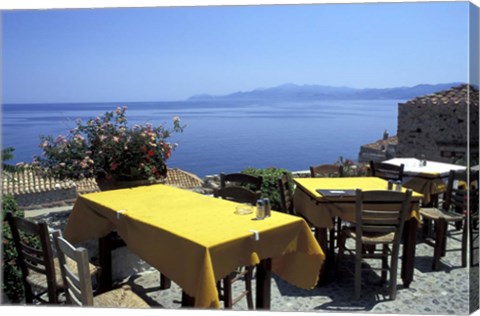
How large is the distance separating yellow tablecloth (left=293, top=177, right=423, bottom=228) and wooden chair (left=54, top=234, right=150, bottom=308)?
1639mm

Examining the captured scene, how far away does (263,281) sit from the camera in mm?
2719

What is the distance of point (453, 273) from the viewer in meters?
3.94

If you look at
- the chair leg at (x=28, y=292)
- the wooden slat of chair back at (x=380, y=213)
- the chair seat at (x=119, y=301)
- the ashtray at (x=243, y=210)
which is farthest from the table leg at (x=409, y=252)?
the chair leg at (x=28, y=292)

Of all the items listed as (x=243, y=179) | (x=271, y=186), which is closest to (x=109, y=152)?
(x=243, y=179)

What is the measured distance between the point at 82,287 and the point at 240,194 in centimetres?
168

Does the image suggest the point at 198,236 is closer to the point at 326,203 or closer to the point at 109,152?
the point at 326,203

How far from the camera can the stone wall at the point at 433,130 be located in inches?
414

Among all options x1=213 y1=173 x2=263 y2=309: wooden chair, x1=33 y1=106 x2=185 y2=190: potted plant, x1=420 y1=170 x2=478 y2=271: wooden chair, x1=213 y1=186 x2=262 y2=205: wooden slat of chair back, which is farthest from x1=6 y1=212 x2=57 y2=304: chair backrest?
x1=420 y1=170 x2=478 y2=271: wooden chair

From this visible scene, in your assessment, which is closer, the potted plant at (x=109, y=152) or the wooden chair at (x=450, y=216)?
the wooden chair at (x=450, y=216)

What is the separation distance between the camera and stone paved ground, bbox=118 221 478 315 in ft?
10.7

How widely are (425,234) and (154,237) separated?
11.9 feet

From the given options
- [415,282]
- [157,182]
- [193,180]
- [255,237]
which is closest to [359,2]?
[255,237]

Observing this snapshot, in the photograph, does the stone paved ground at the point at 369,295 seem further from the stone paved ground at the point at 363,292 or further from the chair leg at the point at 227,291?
the chair leg at the point at 227,291

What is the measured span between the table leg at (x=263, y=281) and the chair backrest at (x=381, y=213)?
961mm
